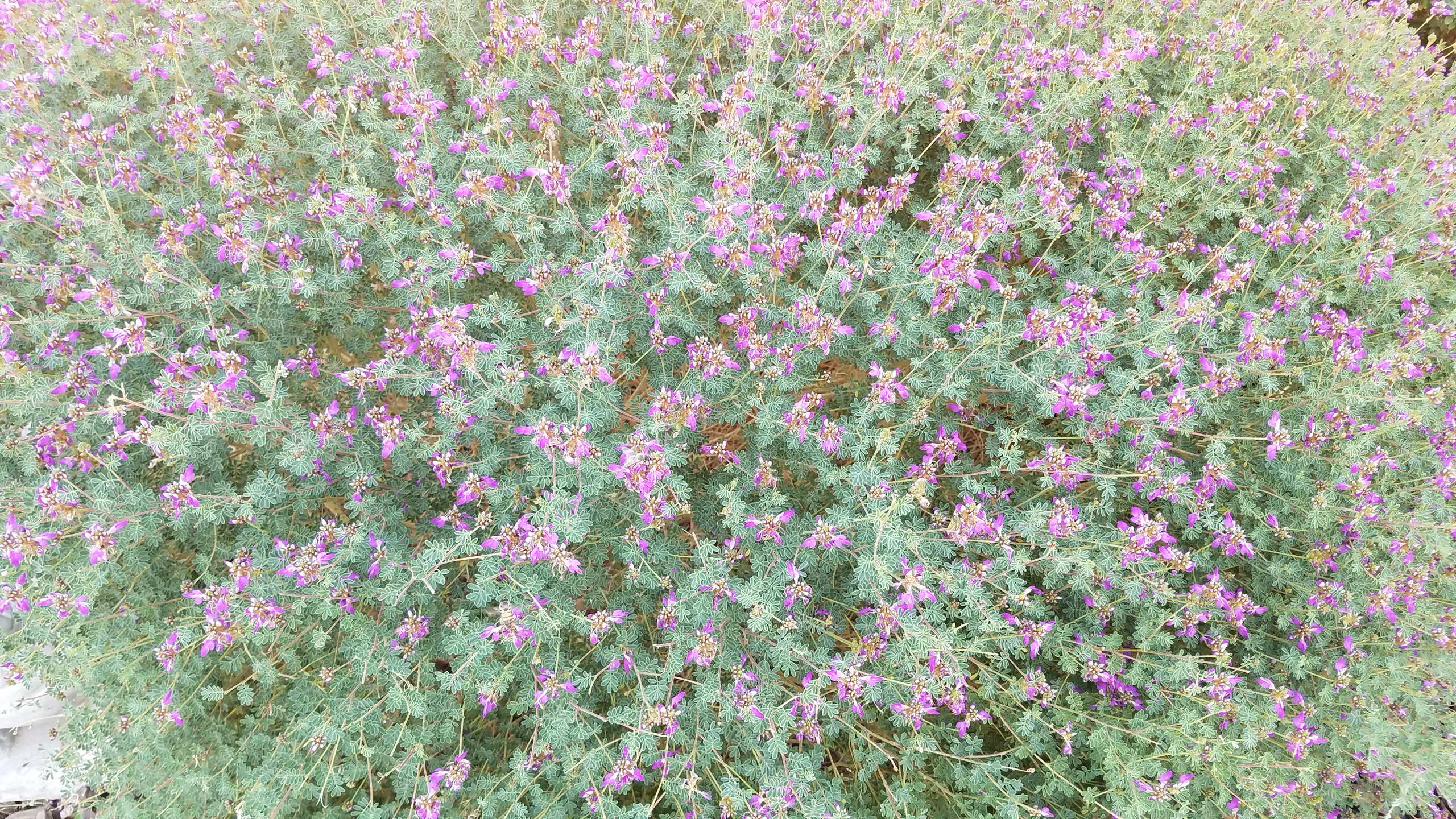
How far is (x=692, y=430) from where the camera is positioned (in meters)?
4.62

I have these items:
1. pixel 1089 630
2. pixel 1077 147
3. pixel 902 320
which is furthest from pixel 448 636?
pixel 1077 147

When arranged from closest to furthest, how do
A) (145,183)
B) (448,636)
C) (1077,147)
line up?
(448,636) → (145,183) → (1077,147)

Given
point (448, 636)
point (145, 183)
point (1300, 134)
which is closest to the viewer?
point (448, 636)

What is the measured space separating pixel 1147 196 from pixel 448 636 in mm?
5608

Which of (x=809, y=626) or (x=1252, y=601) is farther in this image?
(x=1252, y=601)

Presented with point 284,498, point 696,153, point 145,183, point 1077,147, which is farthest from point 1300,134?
point 145,183

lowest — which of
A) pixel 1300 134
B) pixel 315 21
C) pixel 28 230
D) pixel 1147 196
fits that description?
pixel 28 230

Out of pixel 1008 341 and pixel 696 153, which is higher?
pixel 696 153

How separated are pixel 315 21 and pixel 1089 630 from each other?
667 centimetres

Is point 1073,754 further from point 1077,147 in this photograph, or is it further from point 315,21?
point 315,21

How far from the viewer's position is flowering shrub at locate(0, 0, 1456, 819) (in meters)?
3.99

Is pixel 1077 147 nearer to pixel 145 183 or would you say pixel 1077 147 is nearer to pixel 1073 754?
pixel 1073 754

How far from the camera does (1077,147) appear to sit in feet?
18.0

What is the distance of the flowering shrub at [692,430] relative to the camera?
3.99m
